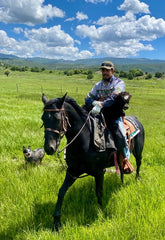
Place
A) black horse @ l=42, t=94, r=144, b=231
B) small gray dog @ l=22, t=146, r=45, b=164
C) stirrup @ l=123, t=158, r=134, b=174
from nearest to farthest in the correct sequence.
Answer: black horse @ l=42, t=94, r=144, b=231 → stirrup @ l=123, t=158, r=134, b=174 → small gray dog @ l=22, t=146, r=45, b=164

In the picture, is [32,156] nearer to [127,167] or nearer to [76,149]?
[76,149]

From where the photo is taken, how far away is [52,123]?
10.6ft

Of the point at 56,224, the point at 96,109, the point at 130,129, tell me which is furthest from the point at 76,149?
the point at 130,129

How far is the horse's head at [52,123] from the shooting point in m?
3.16

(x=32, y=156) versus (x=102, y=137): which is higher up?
(x=102, y=137)

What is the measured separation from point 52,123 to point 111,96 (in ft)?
5.58

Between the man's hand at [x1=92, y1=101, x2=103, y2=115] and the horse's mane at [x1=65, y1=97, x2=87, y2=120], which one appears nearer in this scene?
the horse's mane at [x1=65, y1=97, x2=87, y2=120]

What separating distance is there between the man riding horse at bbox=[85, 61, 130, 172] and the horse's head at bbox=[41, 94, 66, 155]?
48.8 inches

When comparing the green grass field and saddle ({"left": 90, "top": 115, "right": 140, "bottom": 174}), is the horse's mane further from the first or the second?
the green grass field

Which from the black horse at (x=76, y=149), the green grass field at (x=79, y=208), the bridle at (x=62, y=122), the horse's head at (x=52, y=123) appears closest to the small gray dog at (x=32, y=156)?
the green grass field at (x=79, y=208)

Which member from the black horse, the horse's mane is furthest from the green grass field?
the horse's mane

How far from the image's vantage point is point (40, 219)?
12.9ft

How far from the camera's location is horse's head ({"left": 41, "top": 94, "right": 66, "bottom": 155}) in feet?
10.4

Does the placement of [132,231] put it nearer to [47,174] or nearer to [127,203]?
[127,203]
